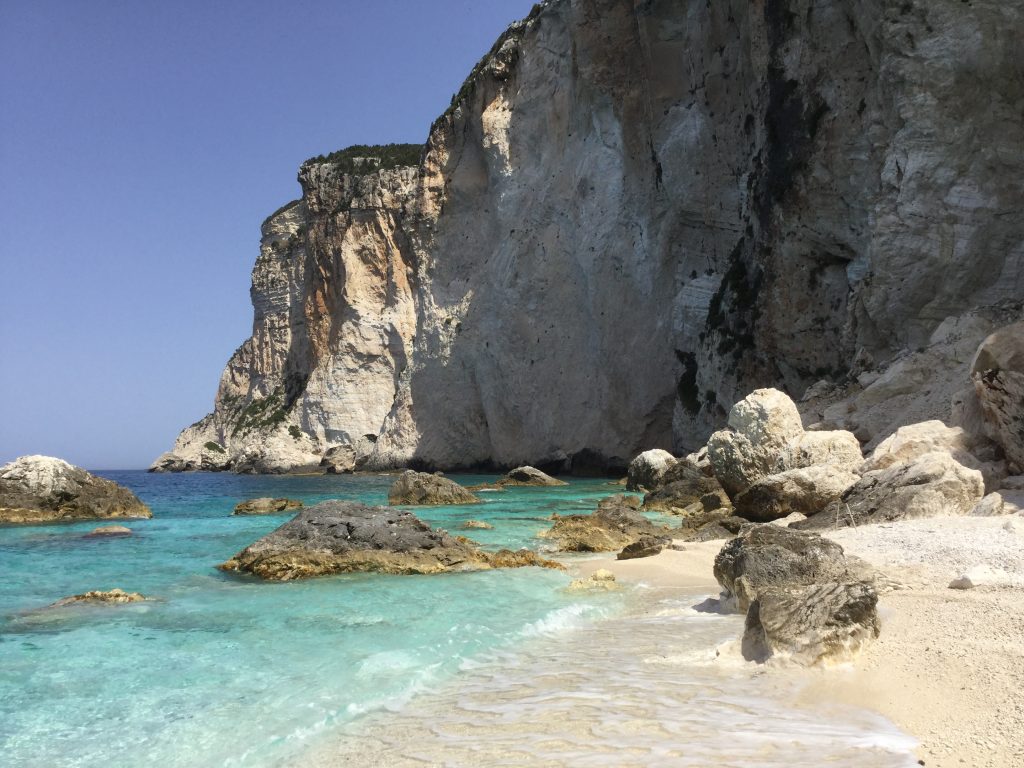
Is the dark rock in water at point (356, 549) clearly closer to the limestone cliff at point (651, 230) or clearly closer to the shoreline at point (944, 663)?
the shoreline at point (944, 663)

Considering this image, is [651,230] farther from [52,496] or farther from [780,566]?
[780,566]

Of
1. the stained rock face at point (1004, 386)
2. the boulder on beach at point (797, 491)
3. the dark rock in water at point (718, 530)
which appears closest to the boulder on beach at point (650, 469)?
the boulder on beach at point (797, 491)

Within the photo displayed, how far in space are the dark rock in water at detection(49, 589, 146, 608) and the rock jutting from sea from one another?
12645 millimetres

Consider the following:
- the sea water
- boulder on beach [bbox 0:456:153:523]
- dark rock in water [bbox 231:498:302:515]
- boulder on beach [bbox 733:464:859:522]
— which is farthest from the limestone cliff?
boulder on beach [bbox 0:456:153:523]

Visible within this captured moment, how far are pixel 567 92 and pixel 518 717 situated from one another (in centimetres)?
3952

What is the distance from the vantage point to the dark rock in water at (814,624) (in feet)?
15.9

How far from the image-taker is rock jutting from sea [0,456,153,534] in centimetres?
1984

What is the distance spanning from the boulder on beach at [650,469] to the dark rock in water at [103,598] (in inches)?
686

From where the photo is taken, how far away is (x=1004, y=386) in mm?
10914

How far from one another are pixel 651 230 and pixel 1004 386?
26625mm

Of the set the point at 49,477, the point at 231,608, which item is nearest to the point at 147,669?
the point at 231,608

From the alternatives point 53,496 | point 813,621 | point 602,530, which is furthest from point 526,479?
point 813,621

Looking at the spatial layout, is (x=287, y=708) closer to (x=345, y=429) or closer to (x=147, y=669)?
(x=147, y=669)

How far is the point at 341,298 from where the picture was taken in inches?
2327
